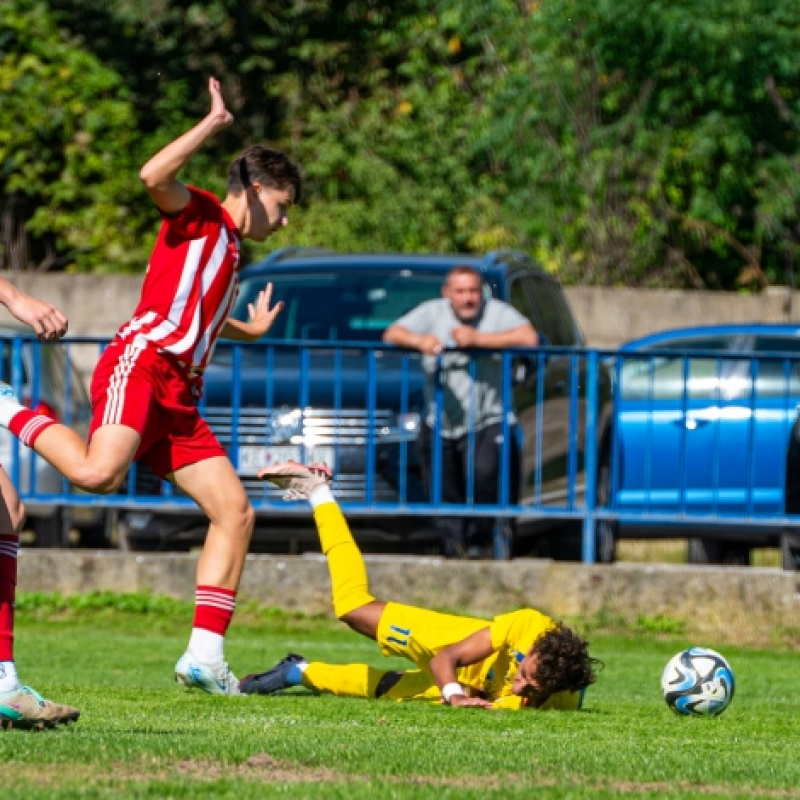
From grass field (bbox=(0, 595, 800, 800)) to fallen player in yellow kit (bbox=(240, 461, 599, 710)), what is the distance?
6.7 inches

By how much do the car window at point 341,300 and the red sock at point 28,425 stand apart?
6.12 metres

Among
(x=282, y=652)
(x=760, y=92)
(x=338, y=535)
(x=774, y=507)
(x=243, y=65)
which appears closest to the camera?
(x=338, y=535)

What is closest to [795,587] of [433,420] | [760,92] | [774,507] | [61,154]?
[774,507]

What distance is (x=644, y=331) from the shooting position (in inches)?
789

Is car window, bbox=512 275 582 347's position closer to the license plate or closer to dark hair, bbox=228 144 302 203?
the license plate

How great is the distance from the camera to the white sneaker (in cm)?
816

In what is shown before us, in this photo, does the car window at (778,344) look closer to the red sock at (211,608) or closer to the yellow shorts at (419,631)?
the yellow shorts at (419,631)

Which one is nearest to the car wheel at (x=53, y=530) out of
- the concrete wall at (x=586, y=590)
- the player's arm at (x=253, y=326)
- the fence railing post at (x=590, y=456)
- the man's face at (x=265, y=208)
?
the concrete wall at (x=586, y=590)

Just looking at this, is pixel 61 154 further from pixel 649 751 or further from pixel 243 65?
pixel 649 751

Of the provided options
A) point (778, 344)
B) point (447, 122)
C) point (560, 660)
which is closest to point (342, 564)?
point (560, 660)

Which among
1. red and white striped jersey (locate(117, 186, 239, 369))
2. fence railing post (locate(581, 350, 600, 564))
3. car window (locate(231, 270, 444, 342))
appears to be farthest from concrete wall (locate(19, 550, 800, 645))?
red and white striped jersey (locate(117, 186, 239, 369))

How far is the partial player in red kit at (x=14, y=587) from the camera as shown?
6148 millimetres

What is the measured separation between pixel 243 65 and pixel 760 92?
25.2ft

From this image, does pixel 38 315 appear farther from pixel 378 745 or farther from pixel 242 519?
pixel 242 519
